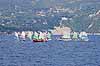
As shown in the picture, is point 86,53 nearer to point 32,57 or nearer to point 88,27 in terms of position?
point 32,57

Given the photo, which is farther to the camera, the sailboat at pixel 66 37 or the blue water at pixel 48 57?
the sailboat at pixel 66 37

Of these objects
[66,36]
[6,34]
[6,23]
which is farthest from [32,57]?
[6,23]

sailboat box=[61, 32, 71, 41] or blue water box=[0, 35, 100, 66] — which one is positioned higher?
sailboat box=[61, 32, 71, 41]

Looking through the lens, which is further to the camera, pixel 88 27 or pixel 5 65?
pixel 88 27

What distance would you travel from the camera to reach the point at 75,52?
4043 inches

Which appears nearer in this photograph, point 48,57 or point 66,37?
point 48,57

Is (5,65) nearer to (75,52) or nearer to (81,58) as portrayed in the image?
(81,58)

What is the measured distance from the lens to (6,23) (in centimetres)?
18700

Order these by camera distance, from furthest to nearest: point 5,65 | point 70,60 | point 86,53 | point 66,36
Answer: point 66,36, point 86,53, point 70,60, point 5,65

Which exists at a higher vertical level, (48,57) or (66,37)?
(66,37)

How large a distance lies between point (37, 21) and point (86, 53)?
94.0 m

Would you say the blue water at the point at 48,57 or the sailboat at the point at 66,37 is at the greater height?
the sailboat at the point at 66,37

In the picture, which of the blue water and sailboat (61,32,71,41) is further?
sailboat (61,32,71,41)

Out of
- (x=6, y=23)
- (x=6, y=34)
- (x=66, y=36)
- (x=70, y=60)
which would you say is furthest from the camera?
(x=6, y=23)
